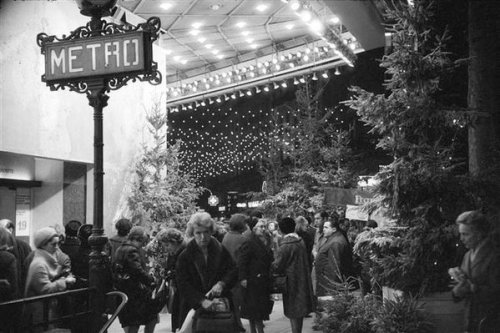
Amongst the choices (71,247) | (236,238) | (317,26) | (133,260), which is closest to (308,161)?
(317,26)

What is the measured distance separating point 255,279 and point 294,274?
589mm

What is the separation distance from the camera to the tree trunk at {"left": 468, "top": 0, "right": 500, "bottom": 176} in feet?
29.5

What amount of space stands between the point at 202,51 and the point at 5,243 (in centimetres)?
1725

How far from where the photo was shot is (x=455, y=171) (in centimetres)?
853

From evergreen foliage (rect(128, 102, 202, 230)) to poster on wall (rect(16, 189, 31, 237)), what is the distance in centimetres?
239

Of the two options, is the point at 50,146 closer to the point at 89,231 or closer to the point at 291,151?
the point at 89,231

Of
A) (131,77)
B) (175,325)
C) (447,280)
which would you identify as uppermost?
(131,77)

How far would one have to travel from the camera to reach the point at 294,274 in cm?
862

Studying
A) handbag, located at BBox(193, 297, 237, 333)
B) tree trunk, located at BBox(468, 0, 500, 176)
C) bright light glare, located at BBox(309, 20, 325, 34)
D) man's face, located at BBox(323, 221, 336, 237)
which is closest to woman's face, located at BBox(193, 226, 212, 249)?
handbag, located at BBox(193, 297, 237, 333)

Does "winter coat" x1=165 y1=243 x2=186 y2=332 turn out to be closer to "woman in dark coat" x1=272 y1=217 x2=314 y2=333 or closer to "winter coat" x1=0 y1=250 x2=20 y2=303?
"woman in dark coat" x1=272 y1=217 x2=314 y2=333

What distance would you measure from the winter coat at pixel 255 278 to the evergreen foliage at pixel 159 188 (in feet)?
19.1

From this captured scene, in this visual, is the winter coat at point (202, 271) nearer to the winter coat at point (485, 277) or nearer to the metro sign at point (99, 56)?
the metro sign at point (99, 56)

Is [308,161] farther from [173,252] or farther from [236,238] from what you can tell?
[173,252]

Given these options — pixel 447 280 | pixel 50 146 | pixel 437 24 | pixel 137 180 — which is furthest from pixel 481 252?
pixel 137 180
